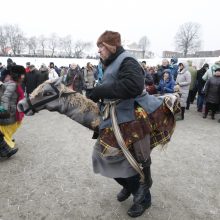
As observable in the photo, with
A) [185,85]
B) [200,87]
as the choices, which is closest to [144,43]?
[200,87]

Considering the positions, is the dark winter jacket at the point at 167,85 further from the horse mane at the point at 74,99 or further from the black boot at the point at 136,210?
the horse mane at the point at 74,99

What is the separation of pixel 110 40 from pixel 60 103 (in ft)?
2.66

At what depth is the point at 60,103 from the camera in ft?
9.03

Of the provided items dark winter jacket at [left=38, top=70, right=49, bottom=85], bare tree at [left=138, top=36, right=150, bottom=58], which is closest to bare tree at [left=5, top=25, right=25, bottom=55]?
bare tree at [left=138, top=36, right=150, bottom=58]

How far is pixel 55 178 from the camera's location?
13.3 ft

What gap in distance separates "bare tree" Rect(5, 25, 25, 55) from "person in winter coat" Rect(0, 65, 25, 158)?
5753 cm

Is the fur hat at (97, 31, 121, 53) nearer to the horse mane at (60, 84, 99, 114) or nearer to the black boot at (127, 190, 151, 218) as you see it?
the horse mane at (60, 84, 99, 114)

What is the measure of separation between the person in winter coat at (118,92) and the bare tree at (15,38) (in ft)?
197

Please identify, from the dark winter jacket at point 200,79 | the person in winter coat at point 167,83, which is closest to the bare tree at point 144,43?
the dark winter jacket at point 200,79

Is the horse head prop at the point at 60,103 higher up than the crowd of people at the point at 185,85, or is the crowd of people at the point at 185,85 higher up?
the horse head prop at the point at 60,103

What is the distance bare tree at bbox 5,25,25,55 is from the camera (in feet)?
194

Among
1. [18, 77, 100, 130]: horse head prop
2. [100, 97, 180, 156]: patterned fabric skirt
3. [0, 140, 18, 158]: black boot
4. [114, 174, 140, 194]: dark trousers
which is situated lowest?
[0, 140, 18, 158]: black boot

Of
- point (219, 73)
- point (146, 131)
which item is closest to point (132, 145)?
point (146, 131)

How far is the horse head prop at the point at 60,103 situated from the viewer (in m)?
2.70
